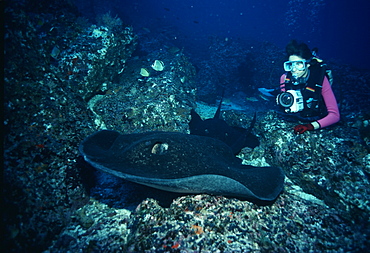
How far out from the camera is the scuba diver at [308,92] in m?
3.63

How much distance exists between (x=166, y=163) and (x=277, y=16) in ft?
418

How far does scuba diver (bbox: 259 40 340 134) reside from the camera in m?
3.63

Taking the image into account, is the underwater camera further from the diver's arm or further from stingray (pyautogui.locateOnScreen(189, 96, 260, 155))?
stingray (pyautogui.locateOnScreen(189, 96, 260, 155))

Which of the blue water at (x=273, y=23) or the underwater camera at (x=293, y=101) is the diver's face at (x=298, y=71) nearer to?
the underwater camera at (x=293, y=101)

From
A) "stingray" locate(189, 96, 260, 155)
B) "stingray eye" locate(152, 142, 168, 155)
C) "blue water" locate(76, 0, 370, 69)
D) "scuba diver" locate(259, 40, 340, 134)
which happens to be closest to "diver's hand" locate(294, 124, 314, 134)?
"scuba diver" locate(259, 40, 340, 134)

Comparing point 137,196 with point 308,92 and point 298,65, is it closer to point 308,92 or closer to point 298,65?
point 308,92

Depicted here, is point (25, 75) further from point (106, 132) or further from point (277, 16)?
point (277, 16)

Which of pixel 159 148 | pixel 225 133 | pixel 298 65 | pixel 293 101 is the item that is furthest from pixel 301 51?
pixel 159 148

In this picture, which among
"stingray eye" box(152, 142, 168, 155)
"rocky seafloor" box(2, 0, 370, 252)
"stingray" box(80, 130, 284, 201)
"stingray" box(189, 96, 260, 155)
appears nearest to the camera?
"stingray" box(80, 130, 284, 201)

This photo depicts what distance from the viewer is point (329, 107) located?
3.67 m

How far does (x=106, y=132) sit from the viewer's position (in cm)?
334

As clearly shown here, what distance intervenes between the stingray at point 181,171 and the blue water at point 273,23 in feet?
70.4

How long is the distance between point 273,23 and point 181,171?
127215mm

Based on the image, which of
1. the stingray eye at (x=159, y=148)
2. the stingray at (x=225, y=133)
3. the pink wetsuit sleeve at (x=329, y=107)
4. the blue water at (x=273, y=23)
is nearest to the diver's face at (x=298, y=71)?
the pink wetsuit sleeve at (x=329, y=107)
